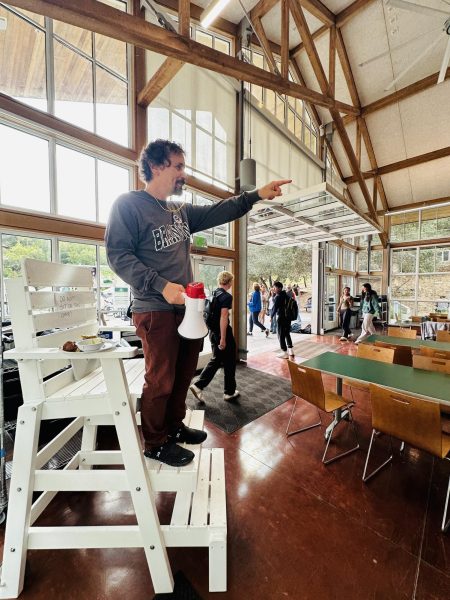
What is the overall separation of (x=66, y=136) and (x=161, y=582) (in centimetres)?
421

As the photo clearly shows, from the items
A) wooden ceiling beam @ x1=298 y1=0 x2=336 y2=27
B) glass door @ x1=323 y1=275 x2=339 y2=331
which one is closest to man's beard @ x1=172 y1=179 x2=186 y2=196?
wooden ceiling beam @ x1=298 y1=0 x2=336 y2=27

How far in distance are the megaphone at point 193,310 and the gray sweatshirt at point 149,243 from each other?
5.0 inches

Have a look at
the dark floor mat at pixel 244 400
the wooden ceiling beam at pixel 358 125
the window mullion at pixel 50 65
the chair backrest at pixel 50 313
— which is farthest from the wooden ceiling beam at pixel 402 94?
the chair backrest at pixel 50 313

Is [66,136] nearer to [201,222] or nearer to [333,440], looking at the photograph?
[201,222]

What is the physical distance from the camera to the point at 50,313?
1337 millimetres

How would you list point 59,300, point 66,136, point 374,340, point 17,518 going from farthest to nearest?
point 374,340 → point 66,136 → point 59,300 → point 17,518

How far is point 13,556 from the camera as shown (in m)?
1.23

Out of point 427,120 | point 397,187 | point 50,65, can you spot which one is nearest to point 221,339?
Result: point 50,65

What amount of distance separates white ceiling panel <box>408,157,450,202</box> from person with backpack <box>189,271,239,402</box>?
407 inches

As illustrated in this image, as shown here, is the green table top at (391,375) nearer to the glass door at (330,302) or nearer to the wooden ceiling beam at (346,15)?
the glass door at (330,302)

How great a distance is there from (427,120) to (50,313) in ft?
35.7

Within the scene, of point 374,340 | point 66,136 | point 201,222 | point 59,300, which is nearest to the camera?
point 59,300

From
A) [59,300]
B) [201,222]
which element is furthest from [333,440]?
[59,300]

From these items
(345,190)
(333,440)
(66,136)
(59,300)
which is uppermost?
(345,190)
